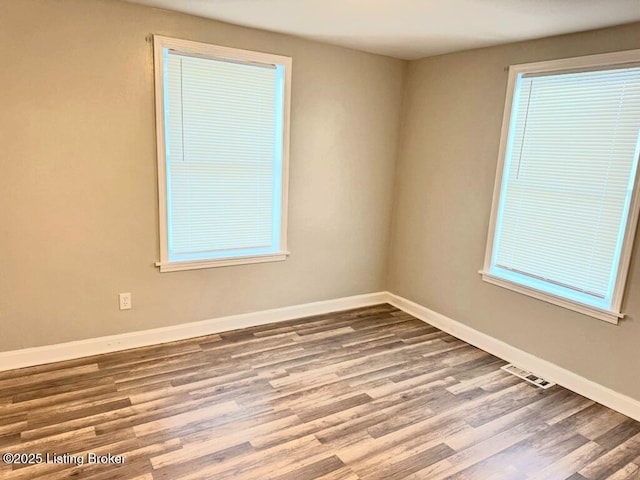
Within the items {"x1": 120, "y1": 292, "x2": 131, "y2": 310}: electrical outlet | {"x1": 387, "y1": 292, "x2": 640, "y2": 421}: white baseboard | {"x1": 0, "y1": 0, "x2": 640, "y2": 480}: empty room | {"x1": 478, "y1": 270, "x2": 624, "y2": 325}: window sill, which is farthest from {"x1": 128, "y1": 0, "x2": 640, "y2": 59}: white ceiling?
{"x1": 387, "y1": 292, "x2": 640, "y2": 421}: white baseboard

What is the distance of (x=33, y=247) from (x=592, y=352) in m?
3.59

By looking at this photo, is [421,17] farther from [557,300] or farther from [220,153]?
[557,300]

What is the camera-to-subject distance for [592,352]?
2727 mm

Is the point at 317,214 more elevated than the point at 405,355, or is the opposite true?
the point at 317,214

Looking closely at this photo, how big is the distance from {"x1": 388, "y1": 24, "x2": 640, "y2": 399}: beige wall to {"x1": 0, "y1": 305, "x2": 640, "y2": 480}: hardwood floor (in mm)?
295

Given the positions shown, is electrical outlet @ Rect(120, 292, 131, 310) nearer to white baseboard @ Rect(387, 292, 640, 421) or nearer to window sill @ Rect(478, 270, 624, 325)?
white baseboard @ Rect(387, 292, 640, 421)

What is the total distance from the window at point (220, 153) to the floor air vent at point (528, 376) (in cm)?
195

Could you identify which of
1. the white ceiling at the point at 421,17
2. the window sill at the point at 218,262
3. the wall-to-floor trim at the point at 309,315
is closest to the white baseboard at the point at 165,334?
the wall-to-floor trim at the point at 309,315

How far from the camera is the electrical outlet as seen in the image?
119 inches

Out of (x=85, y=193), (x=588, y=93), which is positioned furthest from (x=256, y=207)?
(x=588, y=93)

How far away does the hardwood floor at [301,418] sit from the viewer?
204cm

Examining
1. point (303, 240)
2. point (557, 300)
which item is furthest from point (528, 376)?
point (303, 240)

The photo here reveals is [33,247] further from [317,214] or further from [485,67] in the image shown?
[485,67]

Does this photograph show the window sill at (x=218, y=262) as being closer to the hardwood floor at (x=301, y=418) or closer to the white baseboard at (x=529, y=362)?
the hardwood floor at (x=301, y=418)
